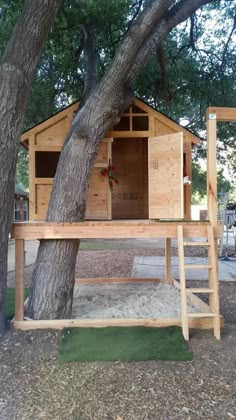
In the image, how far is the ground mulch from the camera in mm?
2705

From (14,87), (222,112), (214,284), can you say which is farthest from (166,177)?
(14,87)

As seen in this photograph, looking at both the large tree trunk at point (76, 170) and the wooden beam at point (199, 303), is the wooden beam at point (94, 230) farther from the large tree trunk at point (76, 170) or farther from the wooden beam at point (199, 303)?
the wooden beam at point (199, 303)

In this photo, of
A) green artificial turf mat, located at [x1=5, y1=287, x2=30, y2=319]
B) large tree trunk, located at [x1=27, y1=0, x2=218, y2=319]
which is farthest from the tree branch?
green artificial turf mat, located at [x1=5, y1=287, x2=30, y2=319]

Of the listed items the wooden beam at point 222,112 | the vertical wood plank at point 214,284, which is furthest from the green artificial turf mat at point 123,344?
the wooden beam at point 222,112

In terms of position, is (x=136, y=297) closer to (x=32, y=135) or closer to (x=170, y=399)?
(x=170, y=399)

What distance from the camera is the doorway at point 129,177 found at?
33.1 feet

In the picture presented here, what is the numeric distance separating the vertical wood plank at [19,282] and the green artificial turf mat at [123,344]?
0.61 metres

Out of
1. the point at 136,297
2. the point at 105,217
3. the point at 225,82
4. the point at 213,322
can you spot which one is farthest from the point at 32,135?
the point at 225,82

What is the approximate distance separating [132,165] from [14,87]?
6435mm

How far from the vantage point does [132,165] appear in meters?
10.3

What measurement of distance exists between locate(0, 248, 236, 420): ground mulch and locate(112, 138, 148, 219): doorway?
6.24m

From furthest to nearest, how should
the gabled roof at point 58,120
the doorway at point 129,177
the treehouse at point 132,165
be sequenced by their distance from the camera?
1. the doorway at point 129,177
2. the gabled roof at point 58,120
3. the treehouse at point 132,165

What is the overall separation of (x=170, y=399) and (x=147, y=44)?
4549 millimetres

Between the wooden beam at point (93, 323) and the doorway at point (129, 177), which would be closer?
the wooden beam at point (93, 323)
